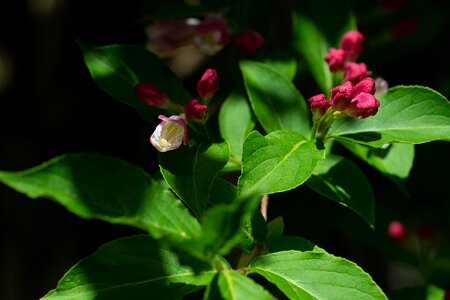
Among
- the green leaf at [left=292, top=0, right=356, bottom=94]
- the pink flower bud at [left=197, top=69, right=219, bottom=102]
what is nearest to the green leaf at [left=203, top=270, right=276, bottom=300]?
the pink flower bud at [left=197, top=69, right=219, bottom=102]

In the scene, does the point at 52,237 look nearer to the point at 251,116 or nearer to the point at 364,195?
the point at 251,116

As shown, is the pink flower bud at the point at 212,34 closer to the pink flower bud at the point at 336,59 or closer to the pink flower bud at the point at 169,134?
the pink flower bud at the point at 336,59

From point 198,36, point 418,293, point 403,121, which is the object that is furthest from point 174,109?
point 418,293

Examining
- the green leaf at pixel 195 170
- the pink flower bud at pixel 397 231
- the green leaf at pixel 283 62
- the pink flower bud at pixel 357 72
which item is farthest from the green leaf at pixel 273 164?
the pink flower bud at pixel 397 231

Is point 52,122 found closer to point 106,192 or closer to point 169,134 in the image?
point 169,134

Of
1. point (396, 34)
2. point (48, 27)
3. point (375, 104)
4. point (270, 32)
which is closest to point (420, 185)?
point (396, 34)
